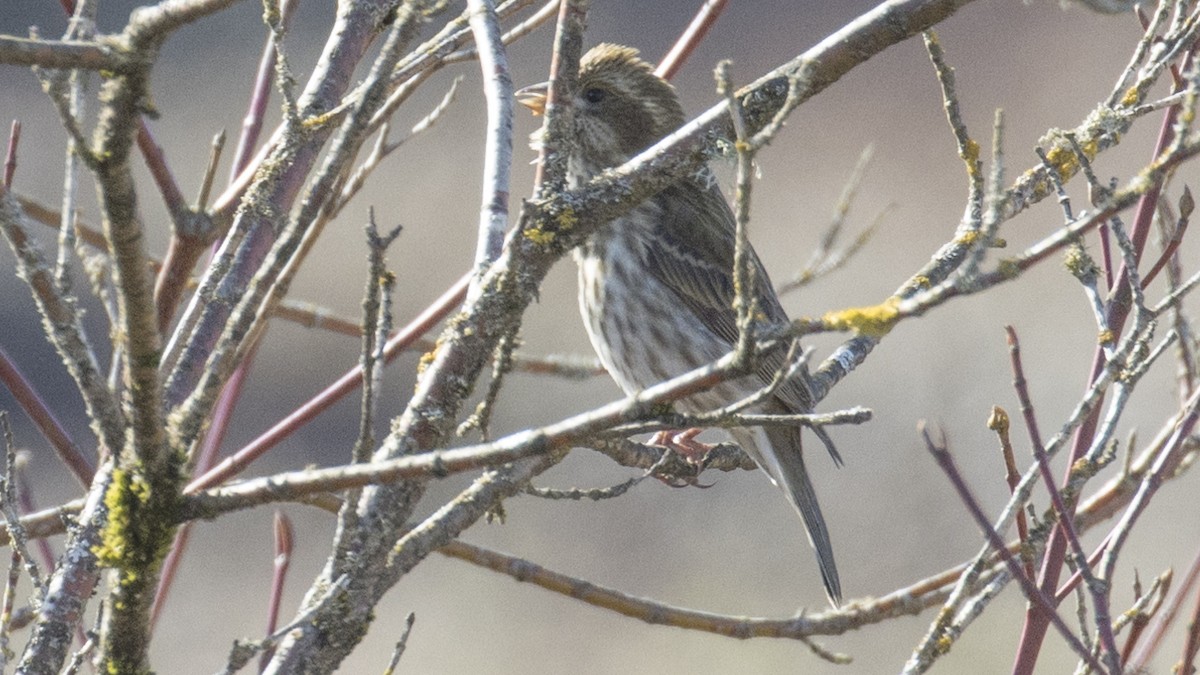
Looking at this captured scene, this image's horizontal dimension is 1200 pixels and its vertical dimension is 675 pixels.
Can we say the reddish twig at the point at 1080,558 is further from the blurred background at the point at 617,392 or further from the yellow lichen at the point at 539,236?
the blurred background at the point at 617,392

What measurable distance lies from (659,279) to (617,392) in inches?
204

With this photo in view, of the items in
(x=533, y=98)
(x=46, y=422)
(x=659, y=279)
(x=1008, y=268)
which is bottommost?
(x=1008, y=268)

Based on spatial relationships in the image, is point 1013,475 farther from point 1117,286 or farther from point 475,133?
point 475,133

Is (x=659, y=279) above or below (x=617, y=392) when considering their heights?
below

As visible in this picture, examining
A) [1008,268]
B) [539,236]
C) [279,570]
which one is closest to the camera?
[1008,268]

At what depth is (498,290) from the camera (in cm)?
218

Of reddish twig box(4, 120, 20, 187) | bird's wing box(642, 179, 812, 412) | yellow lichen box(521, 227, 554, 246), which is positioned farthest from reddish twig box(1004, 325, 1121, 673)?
bird's wing box(642, 179, 812, 412)

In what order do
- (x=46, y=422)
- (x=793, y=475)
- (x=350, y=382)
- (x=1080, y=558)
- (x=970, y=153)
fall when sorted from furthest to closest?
(x=793, y=475), (x=970, y=153), (x=350, y=382), (x=46, y=422), (x=1080, y=558)

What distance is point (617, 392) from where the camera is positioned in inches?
389

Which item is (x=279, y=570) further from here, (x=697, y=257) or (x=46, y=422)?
(x=697, y=257)

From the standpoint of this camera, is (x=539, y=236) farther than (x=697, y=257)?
Answer: No

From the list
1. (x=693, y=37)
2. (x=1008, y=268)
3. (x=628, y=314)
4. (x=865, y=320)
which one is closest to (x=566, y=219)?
(x=865, y=320)

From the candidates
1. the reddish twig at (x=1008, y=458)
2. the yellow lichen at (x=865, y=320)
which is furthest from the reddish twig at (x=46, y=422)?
the reddish twig at (x=1008, y=458)

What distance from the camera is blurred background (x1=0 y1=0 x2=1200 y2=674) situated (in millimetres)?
9859
